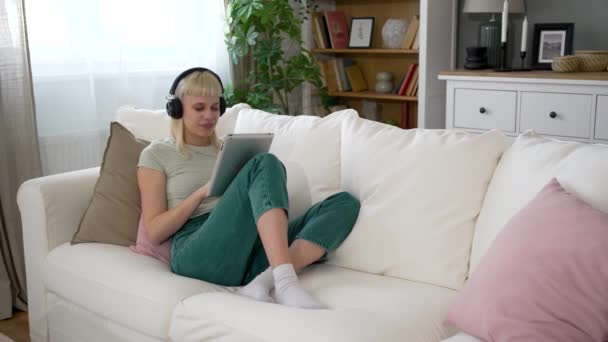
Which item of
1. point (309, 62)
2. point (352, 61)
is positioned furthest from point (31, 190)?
point (352, 61)

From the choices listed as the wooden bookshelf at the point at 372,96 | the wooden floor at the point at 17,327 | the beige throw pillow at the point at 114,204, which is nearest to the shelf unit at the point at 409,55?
the wooden bookshelf at the point at 372,96

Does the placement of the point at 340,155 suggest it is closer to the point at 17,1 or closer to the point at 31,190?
the point at 31,190

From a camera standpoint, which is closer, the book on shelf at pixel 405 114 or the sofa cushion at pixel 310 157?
the sofa cushion at pixel 310 157

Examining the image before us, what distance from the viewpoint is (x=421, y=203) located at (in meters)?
1.96

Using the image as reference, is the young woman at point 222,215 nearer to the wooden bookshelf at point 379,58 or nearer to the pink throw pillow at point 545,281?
the pink throw pillow at point 545,281

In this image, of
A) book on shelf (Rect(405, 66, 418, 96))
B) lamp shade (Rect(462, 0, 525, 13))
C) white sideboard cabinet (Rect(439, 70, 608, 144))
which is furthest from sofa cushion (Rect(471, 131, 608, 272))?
book on shelf (Rect(405, 66, 418, 96))

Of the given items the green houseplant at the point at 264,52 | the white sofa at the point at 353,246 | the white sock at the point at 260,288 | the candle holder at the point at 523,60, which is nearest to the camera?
the white sofa at the point at 353,246

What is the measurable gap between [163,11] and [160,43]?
17 centimetres

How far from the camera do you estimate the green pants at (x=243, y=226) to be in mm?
1978

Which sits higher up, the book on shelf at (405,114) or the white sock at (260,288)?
the book on shelf at (405,114)

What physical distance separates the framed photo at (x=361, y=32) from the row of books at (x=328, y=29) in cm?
8

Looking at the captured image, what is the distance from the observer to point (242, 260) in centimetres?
202

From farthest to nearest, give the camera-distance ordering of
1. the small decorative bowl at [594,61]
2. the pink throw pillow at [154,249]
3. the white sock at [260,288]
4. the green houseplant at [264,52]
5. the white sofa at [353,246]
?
the green houseplant at [264,52], the small decorative bowl at [594,61], the pink throw pillow at [154,249], the white sock at [260,288], the white sofa at [353,246]

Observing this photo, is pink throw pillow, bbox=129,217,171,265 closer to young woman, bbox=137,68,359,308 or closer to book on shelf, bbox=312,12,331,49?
young woman, bbox=137,68,359,308
